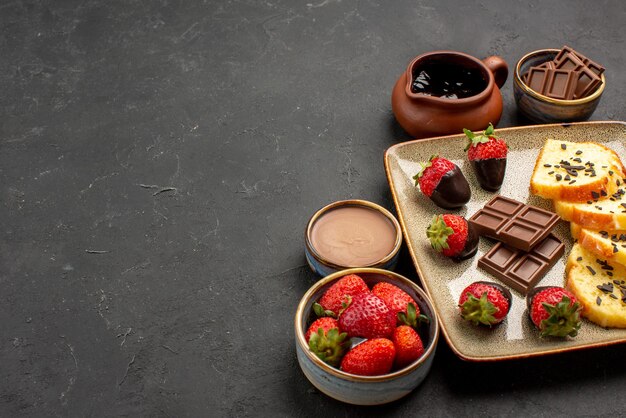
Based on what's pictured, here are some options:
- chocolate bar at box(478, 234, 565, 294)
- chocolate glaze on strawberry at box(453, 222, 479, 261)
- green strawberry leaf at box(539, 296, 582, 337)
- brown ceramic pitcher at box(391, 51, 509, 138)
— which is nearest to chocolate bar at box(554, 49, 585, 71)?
brown ceramic pitcher at box(391, 51, 509, 138)

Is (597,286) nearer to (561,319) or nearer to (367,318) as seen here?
(561,319)

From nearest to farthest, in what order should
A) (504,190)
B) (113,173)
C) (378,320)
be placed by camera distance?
(378,320) < (504,190) < (113,173)

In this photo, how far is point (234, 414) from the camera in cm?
236

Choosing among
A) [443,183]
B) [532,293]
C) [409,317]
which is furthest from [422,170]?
[409,317]

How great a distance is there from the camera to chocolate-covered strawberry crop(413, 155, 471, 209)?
275 cm

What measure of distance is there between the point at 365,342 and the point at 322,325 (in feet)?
0.52

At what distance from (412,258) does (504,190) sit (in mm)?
579

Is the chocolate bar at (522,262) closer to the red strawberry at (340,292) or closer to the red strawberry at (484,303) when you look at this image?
the red strawberry at (484,303)

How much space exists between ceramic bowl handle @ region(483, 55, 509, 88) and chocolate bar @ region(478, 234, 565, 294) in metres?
0.94

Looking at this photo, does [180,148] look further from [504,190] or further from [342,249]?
[504,190]

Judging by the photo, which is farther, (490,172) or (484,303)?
(490,172)

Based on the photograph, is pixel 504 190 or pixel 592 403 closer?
pixel 592 403

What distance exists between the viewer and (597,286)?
2473 millimetres

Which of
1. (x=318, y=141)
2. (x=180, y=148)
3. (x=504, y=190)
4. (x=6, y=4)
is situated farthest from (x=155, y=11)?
(x=504, y=190)
